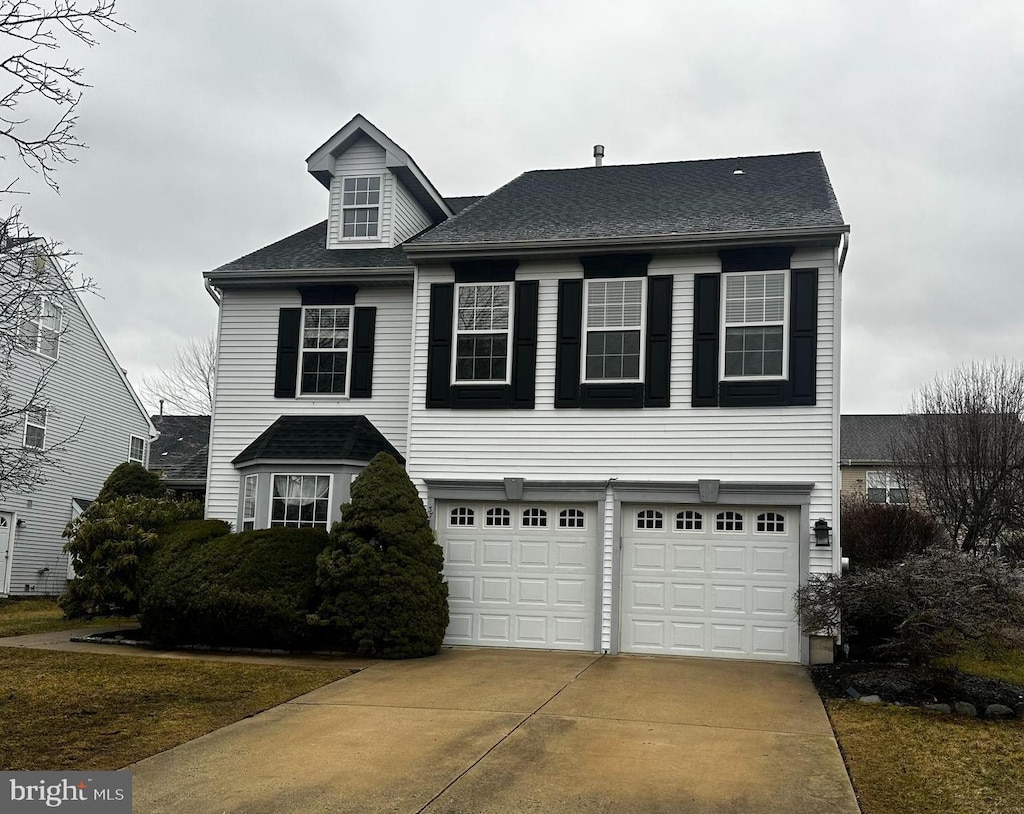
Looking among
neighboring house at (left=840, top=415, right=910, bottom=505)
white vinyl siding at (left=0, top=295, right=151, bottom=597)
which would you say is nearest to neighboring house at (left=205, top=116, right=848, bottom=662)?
white vinyl siding at (left=0, top=295, right=151, bottom=597)

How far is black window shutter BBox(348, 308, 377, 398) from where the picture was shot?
1639 centimetres

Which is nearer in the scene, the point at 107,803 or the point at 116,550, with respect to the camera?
the point at 107,803

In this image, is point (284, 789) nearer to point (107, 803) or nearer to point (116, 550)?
point (107, 803)

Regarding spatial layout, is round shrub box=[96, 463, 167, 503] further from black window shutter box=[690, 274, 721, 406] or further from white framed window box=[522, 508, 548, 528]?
black window shutter box=[690, 274, 721, 406]

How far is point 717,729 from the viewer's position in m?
9.19

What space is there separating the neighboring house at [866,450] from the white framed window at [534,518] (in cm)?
2462

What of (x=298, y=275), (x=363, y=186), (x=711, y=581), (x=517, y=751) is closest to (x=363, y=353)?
(x=298, y=275)

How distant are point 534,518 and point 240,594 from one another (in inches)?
168

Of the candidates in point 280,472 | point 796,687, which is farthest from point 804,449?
point 280,472

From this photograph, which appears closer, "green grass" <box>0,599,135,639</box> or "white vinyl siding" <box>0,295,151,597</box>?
"green grass" <box>0,599,135,639</box>

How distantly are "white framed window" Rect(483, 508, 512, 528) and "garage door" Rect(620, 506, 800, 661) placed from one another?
1736mm

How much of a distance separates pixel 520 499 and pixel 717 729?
19.4ft

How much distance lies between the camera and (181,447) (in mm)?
33938

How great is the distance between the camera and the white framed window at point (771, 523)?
45.2 ft
